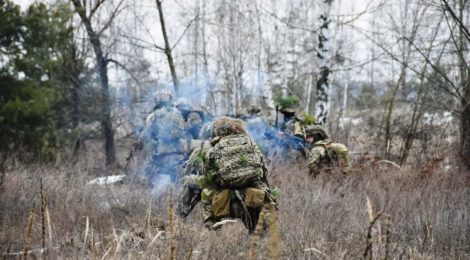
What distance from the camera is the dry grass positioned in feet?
11.6

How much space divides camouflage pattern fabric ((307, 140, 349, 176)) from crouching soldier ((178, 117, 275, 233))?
340 centimetres

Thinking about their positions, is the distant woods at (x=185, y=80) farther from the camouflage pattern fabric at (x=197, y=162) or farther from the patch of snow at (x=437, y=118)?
the camouflage pattern fabric at (x=197, y=162)

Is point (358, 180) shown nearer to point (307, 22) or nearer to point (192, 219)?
point (192, 219)

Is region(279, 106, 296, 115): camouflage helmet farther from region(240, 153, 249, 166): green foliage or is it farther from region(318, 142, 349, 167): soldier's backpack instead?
region(240, 153, 249, 166): green foliage

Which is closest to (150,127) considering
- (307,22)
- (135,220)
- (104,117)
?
(135,220)

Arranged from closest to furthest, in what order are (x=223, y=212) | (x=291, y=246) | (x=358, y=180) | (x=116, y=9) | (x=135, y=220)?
(x=291, y=246) → (x=223, y=212) → (x=135, y=220) → (x=358, y=180) → (x=116, y=9)

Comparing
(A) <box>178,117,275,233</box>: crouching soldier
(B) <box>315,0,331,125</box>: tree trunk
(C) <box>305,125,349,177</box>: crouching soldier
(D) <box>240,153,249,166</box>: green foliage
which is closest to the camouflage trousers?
(A) <box>178,117,275,233</box>: crouching soldier

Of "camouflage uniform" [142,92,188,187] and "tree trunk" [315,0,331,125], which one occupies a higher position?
"tree trunk" [315,0,331,125]

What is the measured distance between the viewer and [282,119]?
29.1 ft

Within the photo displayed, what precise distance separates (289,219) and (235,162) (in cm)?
115

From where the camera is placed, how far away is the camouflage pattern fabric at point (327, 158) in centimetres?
744

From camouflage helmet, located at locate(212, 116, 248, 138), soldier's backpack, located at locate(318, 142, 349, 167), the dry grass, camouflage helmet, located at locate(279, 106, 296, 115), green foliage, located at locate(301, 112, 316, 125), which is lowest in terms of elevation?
the dry grass

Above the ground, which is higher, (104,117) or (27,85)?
(27,85)

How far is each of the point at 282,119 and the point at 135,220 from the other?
4523 mm
